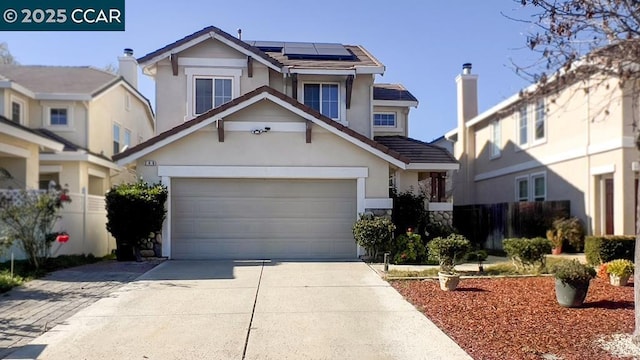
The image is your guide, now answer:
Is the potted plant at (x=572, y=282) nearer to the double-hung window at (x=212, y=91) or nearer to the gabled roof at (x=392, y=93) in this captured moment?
the double-hung window at (x=212, y=91)

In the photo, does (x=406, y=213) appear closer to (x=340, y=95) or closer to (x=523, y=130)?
(x=340, y=95)

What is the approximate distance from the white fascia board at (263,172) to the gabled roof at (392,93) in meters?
7.12

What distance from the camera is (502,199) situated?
23.2 meters

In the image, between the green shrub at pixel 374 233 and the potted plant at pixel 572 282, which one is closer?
the potted plant at pixel 572 282

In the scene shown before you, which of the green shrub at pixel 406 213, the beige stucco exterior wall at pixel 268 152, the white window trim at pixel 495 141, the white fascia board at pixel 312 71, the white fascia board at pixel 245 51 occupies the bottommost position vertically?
the green shrub at pixel 406 213

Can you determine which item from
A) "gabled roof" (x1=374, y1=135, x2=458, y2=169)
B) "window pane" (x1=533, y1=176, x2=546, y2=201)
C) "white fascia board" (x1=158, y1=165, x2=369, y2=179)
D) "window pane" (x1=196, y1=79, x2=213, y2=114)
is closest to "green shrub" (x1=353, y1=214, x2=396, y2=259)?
"white fascia board" (x1=158, y1=165, x2=369, y2=179)

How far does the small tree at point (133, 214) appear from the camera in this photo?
13.5 metres

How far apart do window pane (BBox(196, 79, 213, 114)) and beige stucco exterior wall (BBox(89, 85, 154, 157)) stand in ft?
20.5

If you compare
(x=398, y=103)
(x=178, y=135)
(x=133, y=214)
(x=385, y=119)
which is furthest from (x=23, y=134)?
(x=398, y=103)

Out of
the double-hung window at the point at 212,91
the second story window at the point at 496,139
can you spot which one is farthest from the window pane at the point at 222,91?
the second story window at the point at 496,139

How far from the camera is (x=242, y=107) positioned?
1441 cm

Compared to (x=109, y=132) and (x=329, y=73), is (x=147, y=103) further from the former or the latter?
(x=329, y=73)

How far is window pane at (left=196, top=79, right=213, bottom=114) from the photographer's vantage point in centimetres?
1712

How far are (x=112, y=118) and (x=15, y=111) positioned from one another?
14.5 feet
